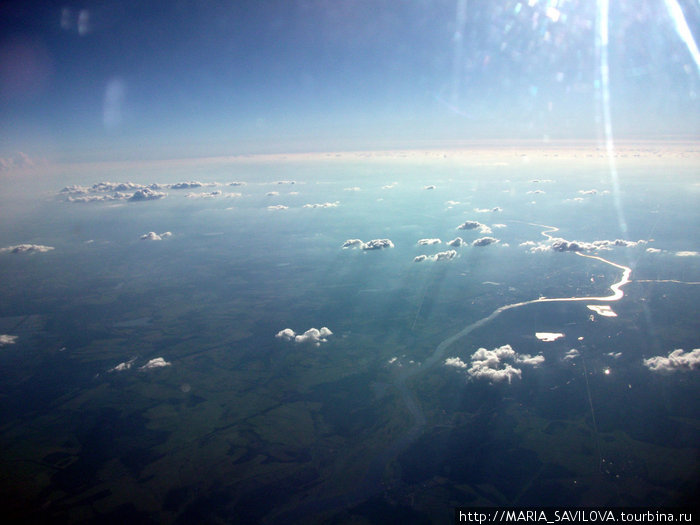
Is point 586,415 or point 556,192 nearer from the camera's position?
point 586,415

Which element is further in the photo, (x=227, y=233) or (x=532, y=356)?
(x=227, y=233)

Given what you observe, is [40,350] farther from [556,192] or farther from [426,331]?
[556,192]

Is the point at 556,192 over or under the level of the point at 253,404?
over

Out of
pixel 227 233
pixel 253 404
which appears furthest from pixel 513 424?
pixel 227 233

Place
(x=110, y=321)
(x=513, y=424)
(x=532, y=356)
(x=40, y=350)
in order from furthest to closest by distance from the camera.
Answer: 1. (x=110, y=321)
2. (x=40, y=350)
3. (x=532, y=356)
4. (x=513, y=424)

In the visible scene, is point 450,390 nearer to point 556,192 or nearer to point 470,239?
point 470,239


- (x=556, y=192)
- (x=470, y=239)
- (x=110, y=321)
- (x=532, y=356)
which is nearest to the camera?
(x=532, y=356)

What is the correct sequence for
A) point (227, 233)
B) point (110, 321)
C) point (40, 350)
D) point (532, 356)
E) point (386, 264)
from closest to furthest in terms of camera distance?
point (532, 356)
point (40, 350)
point (110, 321)
point (386, 264)
point (227, 233)

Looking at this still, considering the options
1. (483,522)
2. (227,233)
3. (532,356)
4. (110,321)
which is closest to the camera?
(483,522)

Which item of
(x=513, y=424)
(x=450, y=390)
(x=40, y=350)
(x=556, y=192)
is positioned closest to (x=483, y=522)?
(x=513, y=424)
